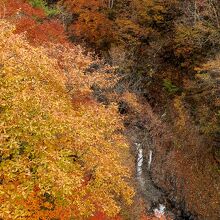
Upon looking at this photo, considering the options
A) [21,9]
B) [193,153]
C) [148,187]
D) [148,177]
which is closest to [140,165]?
[148,177]

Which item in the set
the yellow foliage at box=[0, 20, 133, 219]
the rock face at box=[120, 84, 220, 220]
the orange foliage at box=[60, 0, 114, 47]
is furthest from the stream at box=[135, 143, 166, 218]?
the yellow foliage at box=[0, 20, 133, 219]

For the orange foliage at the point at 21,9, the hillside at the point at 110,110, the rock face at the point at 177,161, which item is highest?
the orange foliage at the point at 21,9

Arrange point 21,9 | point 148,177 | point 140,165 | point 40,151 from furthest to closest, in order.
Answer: point 140,165 → point 148,177 → point 21,9 → point 40,151

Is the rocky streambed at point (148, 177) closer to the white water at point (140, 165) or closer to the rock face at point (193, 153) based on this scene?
the white water at point (140, 165)

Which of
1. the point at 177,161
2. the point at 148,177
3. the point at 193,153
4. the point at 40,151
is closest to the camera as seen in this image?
the point at 40,151

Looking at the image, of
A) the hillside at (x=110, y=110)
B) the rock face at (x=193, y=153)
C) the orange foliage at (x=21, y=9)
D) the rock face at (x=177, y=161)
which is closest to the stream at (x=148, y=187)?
the rock face at (x=177, y=161)

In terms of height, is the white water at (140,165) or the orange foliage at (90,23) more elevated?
the orange foliage at (90,23)

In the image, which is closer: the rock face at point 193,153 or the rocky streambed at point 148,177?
the rock face at point 193,153

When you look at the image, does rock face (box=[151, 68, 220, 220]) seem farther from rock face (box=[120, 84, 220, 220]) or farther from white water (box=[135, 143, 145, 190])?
white water (box=[135, 143, 145, 190])

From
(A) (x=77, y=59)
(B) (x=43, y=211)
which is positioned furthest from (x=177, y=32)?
(B) (x=43, y=211)

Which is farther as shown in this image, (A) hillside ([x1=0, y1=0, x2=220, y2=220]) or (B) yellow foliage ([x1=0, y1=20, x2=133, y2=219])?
(A) hillside ([x1=0, y1=0, x2=220, y2=220])

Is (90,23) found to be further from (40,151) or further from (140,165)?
(40,151)

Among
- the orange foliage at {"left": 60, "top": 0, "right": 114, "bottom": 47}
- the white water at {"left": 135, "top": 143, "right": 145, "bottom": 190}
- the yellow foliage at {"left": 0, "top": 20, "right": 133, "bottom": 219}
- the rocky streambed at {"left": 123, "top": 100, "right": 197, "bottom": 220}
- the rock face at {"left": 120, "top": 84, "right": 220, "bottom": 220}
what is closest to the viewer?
the yellow foliage at {"left": 0, "top": 20, "right": 133, "bottom": 219}

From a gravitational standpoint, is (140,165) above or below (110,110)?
below
